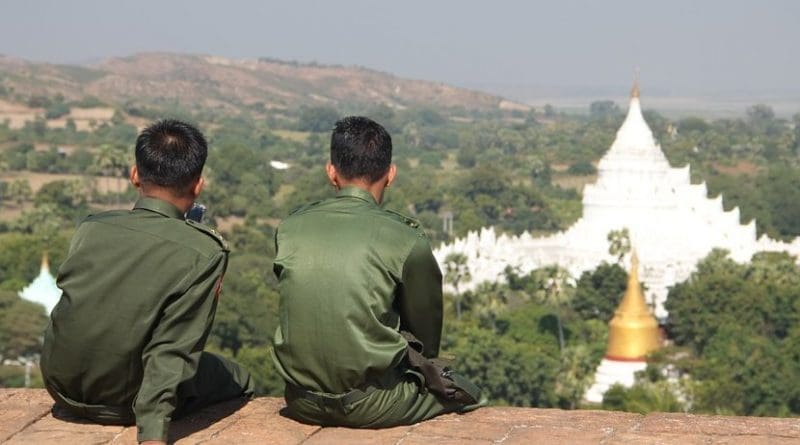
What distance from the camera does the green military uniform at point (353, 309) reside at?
327 inches

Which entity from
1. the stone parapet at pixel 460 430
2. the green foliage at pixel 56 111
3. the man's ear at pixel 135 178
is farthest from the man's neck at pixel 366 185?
the green foliage at pixel 56 111

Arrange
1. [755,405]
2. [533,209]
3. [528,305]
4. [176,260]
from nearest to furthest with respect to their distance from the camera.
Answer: [176,260] → [755,405] → [528,305] → [533,209]

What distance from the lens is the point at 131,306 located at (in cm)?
821

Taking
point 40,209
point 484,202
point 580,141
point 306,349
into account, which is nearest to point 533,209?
point 484,202

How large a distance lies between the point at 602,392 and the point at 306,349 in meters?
34.8

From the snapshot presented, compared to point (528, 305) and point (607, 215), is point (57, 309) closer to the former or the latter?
point (528, 305)

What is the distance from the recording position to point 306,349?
27.5ft

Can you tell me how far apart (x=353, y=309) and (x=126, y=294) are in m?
0.98

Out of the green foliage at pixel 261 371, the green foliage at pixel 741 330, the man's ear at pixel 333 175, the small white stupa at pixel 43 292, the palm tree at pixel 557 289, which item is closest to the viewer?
the man's ear at pixel 333 175

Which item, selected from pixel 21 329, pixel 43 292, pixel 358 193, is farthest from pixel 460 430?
pixel 43 292

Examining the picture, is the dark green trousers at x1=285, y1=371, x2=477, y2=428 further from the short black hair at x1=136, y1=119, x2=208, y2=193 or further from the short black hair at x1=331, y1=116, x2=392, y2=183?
the short black hair at x1=136, y1=119, x2=208, y2=193

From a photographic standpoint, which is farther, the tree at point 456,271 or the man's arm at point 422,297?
the tree at point 456,271

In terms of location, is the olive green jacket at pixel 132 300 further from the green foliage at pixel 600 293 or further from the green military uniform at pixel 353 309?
the green foliage at pixel 600 293

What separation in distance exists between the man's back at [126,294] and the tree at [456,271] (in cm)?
4685
